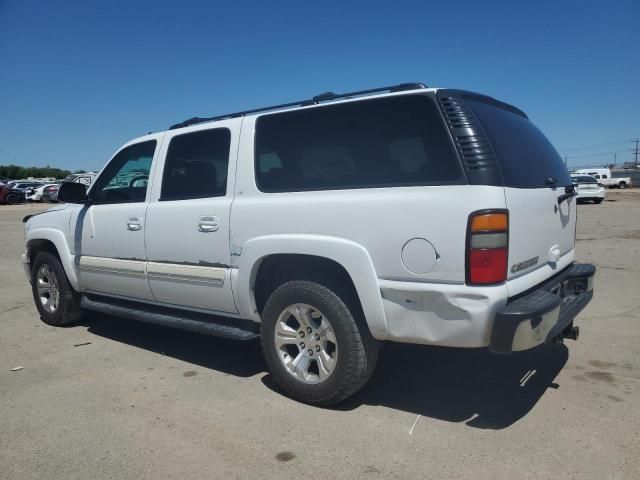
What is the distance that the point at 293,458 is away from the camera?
2.95 metres

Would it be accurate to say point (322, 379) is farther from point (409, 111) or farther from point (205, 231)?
point (409, 111)

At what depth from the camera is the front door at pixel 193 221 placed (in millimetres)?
3992

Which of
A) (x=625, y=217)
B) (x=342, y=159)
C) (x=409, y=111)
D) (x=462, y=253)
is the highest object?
(x=409, y=111)

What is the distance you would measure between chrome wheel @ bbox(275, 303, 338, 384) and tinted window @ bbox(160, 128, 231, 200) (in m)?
1.11

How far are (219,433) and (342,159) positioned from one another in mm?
1886

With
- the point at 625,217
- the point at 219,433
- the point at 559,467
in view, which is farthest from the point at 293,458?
the point at 625,217

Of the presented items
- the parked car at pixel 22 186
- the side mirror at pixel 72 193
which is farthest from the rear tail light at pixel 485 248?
the parked car at pixel 22 186

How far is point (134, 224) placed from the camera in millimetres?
4613

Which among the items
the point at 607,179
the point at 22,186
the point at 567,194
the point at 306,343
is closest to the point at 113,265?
the point at 306,343

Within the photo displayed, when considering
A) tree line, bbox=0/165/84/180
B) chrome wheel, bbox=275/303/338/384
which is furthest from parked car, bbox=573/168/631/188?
tree line, bbox=0/165/84/180

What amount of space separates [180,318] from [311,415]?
1.49 meters

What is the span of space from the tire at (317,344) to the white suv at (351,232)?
10 millimetres

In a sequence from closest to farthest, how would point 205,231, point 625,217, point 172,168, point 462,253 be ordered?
point 462,253 → point 205,231 → point 172,168 → point 625,217

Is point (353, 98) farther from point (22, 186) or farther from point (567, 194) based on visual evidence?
point (22, 186)
